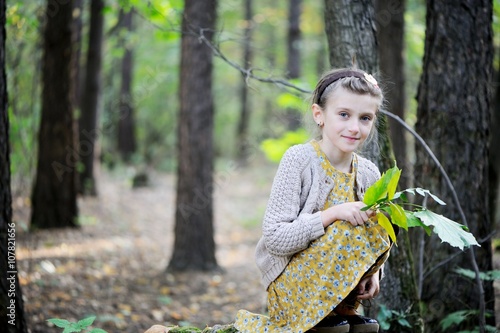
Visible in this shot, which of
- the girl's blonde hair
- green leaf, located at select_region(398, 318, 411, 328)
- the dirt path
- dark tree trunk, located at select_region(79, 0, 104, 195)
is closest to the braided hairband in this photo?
the girl's blonde hair

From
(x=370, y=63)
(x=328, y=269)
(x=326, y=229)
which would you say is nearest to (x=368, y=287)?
(x=328, y=269)

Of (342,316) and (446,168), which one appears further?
(446,168)

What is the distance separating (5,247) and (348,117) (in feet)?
7.58

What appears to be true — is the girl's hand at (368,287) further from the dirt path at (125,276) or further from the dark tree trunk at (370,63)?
the dirt path at (125,276)

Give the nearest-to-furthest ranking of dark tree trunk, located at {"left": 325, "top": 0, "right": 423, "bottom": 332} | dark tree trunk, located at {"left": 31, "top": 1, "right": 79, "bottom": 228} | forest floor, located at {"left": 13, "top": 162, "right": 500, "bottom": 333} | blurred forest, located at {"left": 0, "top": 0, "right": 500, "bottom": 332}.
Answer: dark tree trunk, located at {"left": 325, "top": 0, "right": 423, "bottom": 332} < blurred forest, located at {"left": 0, "top": 0, "right": 500, "bottom": 332} < forest floor, located at {"left": 13, "top": 162, "right": 500, "bottom": 333} < dark tree trunk, located at {"left": 31, "top": 1, "right": 79, "bottom": 228}

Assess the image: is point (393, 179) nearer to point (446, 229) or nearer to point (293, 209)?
point (446, 229)

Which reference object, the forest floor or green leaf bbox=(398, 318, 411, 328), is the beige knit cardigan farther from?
the forest floor

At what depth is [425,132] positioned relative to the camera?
4.45 m

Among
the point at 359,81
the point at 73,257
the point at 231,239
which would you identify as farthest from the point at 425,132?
the point at 231,239

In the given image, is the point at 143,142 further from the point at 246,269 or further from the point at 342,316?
the point at 342,316

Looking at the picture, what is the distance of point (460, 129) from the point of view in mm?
4285

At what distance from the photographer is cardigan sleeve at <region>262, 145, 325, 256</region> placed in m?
2.46

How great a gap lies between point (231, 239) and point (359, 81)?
31.0 feet

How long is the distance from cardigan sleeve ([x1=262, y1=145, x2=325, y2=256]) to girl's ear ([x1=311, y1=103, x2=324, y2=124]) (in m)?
0.18
